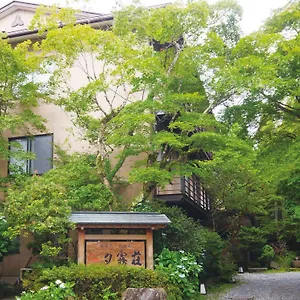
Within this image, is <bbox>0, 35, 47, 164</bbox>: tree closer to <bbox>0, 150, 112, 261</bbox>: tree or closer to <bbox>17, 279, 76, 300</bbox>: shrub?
<bbox>0, 150, 112, 261</bbox>: tree

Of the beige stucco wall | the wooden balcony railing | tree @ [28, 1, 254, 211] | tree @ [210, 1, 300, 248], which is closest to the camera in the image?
tree @ [210, 1, 300, 248]

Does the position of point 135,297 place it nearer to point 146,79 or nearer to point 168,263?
point 168,263

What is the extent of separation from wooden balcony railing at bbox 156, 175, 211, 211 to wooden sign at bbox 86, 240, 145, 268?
4.12 metres

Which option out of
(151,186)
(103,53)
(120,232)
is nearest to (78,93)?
(103,53)

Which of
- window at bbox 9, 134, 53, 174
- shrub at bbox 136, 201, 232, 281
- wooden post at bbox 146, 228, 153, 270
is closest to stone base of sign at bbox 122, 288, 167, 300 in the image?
wooden post at bbox 146, 228, 153, 270

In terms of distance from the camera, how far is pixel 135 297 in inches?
→ 426

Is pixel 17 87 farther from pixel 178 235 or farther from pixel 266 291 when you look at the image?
pixel 266 291

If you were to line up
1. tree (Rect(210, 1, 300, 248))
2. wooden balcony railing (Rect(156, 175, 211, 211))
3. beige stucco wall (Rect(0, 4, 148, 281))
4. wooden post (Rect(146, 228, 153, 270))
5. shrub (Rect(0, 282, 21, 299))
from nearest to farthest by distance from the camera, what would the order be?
1. wooden post (Rect(146, 228, 153, 270))
2. tree (Rect(210, 1, 300, 248))
3. shrub (Rect(0, 282, 21, 299))
4. beige stucco wall (Rect(0, 4, 148, 281))
5. wooden balcony railing (Rect(156, 175, 211, 211))

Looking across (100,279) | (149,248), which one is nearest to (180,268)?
(149,248)

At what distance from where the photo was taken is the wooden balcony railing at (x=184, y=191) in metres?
17.1

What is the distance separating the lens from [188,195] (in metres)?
18.3

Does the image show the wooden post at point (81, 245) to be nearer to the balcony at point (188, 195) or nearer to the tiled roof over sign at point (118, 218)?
the tiled roof over sign at point (118, 218)

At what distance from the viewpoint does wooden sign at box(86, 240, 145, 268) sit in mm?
11977

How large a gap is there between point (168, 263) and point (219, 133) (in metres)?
4.57
